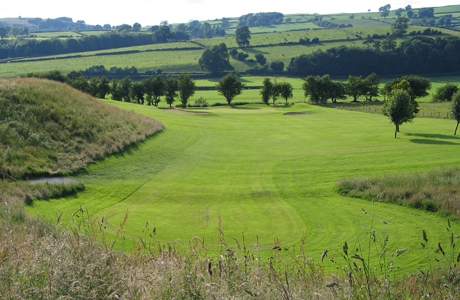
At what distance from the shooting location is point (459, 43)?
152625mm

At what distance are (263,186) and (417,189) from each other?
407 inches

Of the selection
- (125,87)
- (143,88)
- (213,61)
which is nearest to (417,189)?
(143,88)

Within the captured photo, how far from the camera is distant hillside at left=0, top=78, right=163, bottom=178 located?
29.1 meters

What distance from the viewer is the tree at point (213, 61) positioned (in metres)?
149

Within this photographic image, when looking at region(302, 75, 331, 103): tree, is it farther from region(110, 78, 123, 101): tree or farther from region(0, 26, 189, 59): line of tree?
region(0, 26, 189, 59): line of tree

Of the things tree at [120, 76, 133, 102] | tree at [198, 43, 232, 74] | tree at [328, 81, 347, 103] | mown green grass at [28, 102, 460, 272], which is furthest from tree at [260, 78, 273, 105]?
tree at [198, 43, 232, 74]

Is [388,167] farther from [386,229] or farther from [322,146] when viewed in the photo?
[386,229]

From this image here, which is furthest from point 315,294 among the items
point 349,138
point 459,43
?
point 459,43

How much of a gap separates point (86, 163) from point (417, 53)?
465 ft

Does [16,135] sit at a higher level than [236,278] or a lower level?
lower

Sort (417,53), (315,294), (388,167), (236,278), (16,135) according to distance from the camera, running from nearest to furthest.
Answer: (315,294)
(236,278)
(16,135)
(388,167)
(417,53)

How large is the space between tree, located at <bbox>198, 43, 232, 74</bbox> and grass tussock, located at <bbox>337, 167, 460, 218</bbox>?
122 meters

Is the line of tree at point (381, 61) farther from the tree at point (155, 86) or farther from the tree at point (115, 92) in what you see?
the tree at point (115, 92)

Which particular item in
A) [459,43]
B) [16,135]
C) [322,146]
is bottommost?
[322,146]
